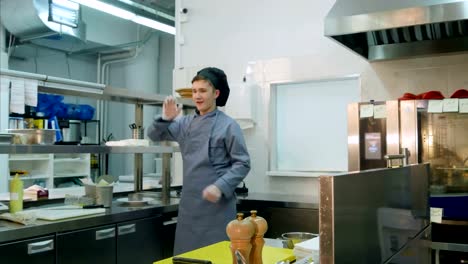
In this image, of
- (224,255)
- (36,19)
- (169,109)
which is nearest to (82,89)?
(169,109)

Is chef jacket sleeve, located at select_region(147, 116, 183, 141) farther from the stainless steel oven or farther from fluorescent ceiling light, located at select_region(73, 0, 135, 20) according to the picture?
fluorescent ceiling light, located at select_region(73, 0, 135, 20)

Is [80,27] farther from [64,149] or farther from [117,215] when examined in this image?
[117,215]

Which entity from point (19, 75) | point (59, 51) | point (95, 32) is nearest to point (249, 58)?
point (19, 75)

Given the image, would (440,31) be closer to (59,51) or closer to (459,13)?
(459,13)

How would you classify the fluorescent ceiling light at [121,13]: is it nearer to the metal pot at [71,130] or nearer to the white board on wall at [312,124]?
the metal pot at [71,130]

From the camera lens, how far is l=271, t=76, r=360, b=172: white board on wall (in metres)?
3.76

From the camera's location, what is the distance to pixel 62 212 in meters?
2.43

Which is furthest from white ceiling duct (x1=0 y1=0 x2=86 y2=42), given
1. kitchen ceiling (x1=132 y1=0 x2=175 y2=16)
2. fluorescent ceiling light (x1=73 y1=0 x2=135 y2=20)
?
kitchen ceiling (x1=132 y1=0 x2=175 y2=16)

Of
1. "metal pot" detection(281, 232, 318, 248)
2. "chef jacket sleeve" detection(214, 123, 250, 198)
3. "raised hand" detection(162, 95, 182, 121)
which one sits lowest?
"metal pot" detection(281, 232, 318, 248)

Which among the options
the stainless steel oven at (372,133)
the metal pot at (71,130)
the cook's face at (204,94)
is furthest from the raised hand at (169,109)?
the metal pot at (71,130)

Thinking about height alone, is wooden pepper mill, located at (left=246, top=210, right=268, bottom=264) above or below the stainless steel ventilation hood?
below

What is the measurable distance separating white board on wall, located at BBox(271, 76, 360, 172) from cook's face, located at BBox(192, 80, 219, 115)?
147 cm

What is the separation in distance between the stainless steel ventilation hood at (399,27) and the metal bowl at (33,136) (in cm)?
177

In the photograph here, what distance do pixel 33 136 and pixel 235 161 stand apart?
1.11 metres
